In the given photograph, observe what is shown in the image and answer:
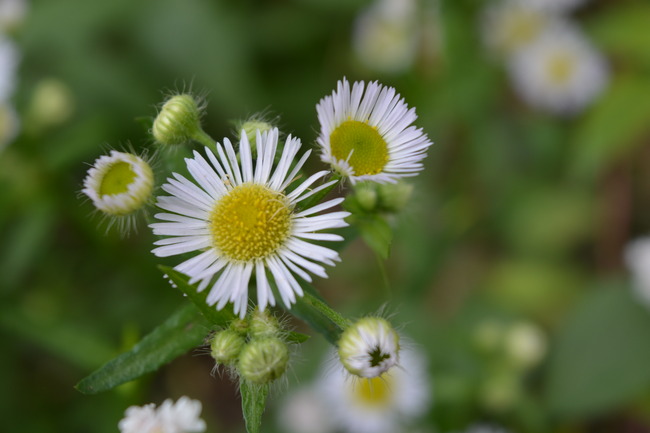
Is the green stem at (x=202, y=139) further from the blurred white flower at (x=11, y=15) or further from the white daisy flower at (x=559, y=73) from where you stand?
the white daisy flower at (x=559, y=73)

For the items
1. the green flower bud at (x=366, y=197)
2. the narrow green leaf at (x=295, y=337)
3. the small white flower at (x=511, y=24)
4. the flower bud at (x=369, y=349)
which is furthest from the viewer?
the small white flower at (x=511, y=24)

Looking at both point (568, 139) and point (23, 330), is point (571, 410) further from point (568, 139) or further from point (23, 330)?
point (23, 330)

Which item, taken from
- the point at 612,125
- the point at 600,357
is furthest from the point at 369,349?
the point at 612,125

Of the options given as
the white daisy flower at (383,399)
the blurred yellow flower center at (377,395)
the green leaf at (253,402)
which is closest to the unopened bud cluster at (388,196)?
the green leaf at (253,402)

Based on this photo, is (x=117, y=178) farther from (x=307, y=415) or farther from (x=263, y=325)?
(x=307, y=415)

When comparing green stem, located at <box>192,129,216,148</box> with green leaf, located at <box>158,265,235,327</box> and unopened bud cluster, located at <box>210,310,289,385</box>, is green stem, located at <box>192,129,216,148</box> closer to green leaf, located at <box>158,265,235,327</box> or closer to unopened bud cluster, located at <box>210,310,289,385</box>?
green leaf, located at <box>158,265,235,327</box>

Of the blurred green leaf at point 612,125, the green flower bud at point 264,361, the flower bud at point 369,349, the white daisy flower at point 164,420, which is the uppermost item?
the blurred green leaf at point 612,125

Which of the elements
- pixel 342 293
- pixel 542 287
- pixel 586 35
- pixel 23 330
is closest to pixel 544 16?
pixel 586 35

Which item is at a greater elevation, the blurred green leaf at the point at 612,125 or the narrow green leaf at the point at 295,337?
the blurred green leaf at the point at 612,125

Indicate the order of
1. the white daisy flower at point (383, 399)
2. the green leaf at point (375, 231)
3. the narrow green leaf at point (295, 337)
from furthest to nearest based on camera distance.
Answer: the white daisy flower at point (383, 399) → the green leaf at point (375, 231) → the narrow green leaf at point (295, 337)
